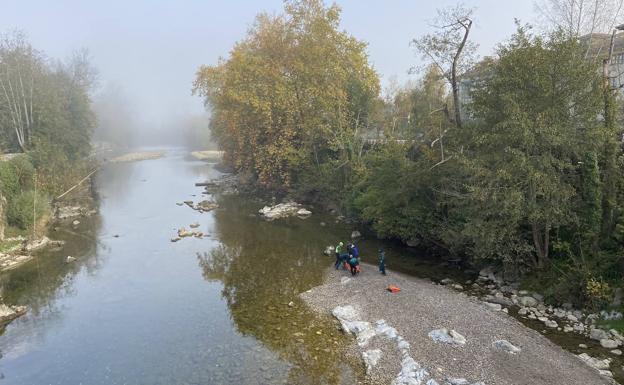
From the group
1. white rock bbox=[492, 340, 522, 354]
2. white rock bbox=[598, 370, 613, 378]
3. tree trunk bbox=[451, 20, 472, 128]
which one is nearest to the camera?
white rock bbox=[598, 370, 613, 378]

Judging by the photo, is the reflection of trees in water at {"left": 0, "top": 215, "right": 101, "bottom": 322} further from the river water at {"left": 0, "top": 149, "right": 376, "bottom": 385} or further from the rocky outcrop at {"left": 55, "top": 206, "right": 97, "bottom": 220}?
the rocky outcrop at {"left": 55, "top": 206, "right": 97, "bottom": 220}

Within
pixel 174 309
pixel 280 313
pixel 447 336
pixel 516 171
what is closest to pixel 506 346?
pixel 447 336

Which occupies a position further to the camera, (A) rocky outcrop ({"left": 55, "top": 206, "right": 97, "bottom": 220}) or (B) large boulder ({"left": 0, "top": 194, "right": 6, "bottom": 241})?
(A) rocky outcrop ({"left": 55, "top": 206, "right": 97, "bottom": 220})

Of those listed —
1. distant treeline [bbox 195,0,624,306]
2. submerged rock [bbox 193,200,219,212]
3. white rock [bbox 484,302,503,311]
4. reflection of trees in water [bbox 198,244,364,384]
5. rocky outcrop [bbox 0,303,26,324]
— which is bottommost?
rocky outcrop [bbox 0,303,26,324]

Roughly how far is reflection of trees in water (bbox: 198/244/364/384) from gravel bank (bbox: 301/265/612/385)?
1.26 metres

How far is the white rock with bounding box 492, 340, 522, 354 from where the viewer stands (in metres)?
17.0

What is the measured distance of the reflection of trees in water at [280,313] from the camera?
56.6 ft

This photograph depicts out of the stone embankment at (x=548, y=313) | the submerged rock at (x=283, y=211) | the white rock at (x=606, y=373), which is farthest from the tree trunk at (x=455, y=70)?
the submerged rock at (x=283, y=211)

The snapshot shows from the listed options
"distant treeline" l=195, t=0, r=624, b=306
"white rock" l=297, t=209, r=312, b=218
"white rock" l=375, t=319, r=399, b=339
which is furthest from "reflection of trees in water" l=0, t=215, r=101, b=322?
"distant treeline" l=195, t=0, r=624, b=306

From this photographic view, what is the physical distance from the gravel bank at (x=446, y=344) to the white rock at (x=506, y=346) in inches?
5.5

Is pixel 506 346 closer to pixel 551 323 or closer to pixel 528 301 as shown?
pixel 551 323

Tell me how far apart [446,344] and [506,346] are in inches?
91.9

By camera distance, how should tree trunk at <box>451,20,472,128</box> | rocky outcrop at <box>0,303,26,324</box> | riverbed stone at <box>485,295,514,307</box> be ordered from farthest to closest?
1. tree trunk at <box>451,20,472,128</box>
2. rocky outcrop at <box>0,303,26,324</box>
3. riverbed stone at <box>485,295,514,307</box>

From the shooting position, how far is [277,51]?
161 feet
